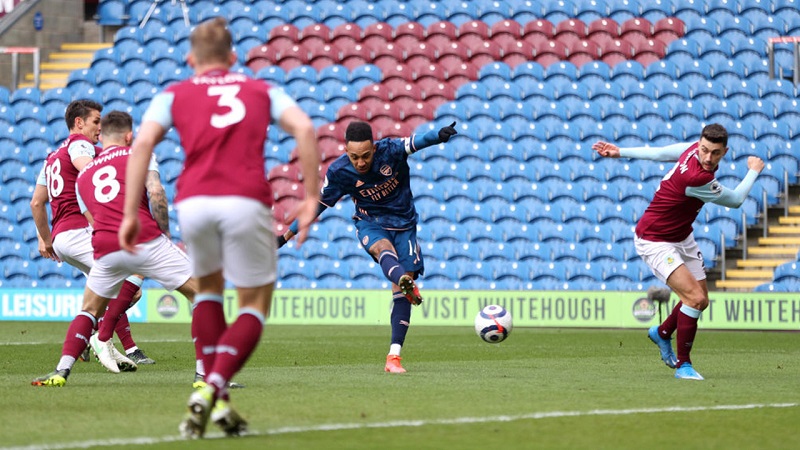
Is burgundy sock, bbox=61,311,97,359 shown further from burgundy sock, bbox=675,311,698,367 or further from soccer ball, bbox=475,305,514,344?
burgundy sock, bbox=675,311,698,367

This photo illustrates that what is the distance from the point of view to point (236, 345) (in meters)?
5.81

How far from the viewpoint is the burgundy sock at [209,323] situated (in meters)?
6.12

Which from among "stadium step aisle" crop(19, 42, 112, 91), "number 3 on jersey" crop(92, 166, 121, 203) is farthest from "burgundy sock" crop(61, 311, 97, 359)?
"stadium step aisle" crop(19, 42, 112, 91)

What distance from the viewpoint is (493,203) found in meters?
21.1

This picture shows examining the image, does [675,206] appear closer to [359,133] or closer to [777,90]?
[359,133]

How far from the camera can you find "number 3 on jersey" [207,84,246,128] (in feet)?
19.0

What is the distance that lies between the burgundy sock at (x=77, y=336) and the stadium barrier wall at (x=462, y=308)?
1074 centimetres

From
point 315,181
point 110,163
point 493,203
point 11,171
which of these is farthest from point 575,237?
point 315,181

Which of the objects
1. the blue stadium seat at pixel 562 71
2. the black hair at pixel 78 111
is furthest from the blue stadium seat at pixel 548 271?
the black hair at pixel 78 111

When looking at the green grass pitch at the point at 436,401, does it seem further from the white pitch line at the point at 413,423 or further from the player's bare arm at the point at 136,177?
the player's bare arm at the point at 136,177

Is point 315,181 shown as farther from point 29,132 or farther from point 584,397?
point 29,132

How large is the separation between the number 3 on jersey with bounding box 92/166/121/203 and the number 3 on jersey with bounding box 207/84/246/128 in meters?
3.23

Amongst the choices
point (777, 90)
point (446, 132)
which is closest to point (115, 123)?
point (446, 132)

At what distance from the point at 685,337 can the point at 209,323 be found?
15.5 ft
